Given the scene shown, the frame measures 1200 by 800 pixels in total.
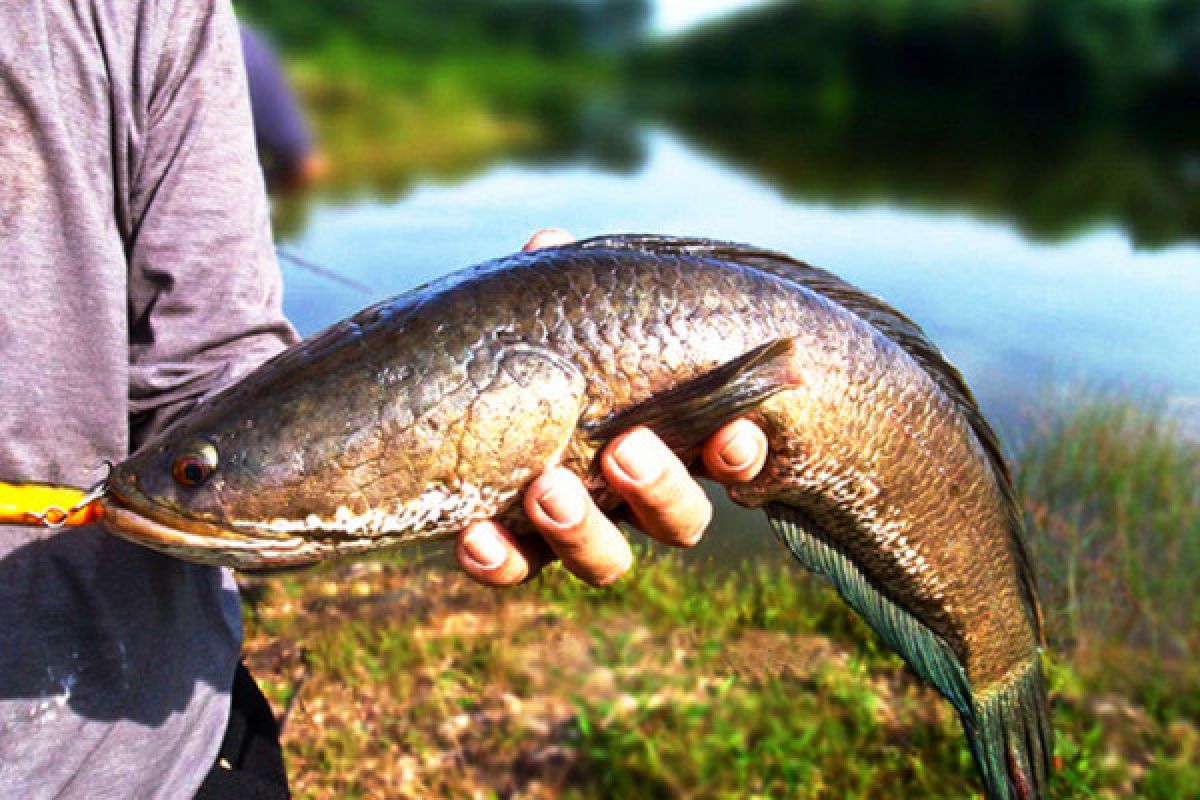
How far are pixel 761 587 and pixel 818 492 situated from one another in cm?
311

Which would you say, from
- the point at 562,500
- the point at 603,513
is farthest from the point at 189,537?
the point at 603,513

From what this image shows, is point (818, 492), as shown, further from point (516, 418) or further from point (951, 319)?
point (951, 319)

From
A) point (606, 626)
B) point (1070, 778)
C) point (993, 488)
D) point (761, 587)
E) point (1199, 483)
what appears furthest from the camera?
point (1199, 483)

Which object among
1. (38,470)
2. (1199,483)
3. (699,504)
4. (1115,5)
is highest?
(1115,5)

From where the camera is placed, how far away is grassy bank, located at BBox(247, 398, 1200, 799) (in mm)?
3471

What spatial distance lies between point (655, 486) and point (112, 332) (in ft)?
3.40

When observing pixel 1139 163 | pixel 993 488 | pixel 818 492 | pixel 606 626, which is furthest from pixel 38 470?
pixel 1139 163

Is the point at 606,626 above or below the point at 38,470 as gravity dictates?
below

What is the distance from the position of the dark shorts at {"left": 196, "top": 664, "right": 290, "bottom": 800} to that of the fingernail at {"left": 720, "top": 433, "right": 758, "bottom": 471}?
1211 mm

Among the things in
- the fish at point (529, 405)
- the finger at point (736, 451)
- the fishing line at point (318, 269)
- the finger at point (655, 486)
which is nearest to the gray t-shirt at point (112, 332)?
the fish at point (529, 405)

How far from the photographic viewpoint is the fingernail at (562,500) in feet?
5.08

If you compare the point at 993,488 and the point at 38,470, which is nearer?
the point at 38,470

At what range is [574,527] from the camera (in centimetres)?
160

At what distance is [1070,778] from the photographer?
3.39 m
